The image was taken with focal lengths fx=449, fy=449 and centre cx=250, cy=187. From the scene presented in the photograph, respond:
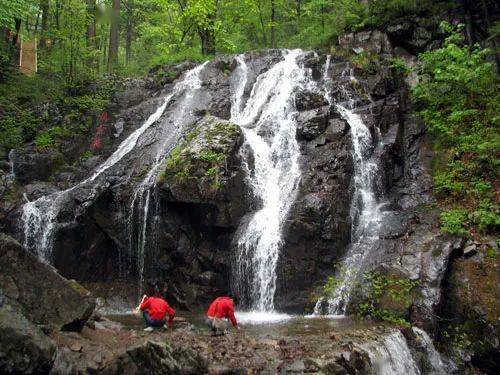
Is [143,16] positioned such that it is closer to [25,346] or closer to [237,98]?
[237,98]

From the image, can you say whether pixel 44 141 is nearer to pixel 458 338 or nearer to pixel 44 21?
pixel 44 21

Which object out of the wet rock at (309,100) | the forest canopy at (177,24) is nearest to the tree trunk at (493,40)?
the forest canopy at (177,24)

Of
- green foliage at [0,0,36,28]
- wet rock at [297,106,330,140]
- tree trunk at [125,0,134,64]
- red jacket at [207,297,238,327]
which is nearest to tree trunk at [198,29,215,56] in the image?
tree trunk at [125,0,134,64]

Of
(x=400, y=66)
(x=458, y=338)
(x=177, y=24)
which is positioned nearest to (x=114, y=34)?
(x=177, y=24)

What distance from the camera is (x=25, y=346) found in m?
5.83

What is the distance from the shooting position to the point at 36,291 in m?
7.58

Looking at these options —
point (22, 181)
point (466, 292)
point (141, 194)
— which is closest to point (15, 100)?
point (22, 181)

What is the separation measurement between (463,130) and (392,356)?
978 centimetres

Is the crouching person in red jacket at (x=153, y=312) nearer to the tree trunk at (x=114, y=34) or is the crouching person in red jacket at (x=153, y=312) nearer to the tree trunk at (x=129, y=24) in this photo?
the tree trunk at (x=114, y=34)

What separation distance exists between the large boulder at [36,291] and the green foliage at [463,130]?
970 cm

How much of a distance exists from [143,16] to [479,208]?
29.1m

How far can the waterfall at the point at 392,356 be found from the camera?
823 centimetres

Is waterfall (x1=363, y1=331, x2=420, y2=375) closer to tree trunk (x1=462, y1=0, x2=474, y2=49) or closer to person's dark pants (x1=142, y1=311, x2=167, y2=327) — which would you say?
person's dark pants (x1=142, y1=311, x2=167, y2=327)

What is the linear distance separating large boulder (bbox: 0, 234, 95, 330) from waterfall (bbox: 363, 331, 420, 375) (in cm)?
532
